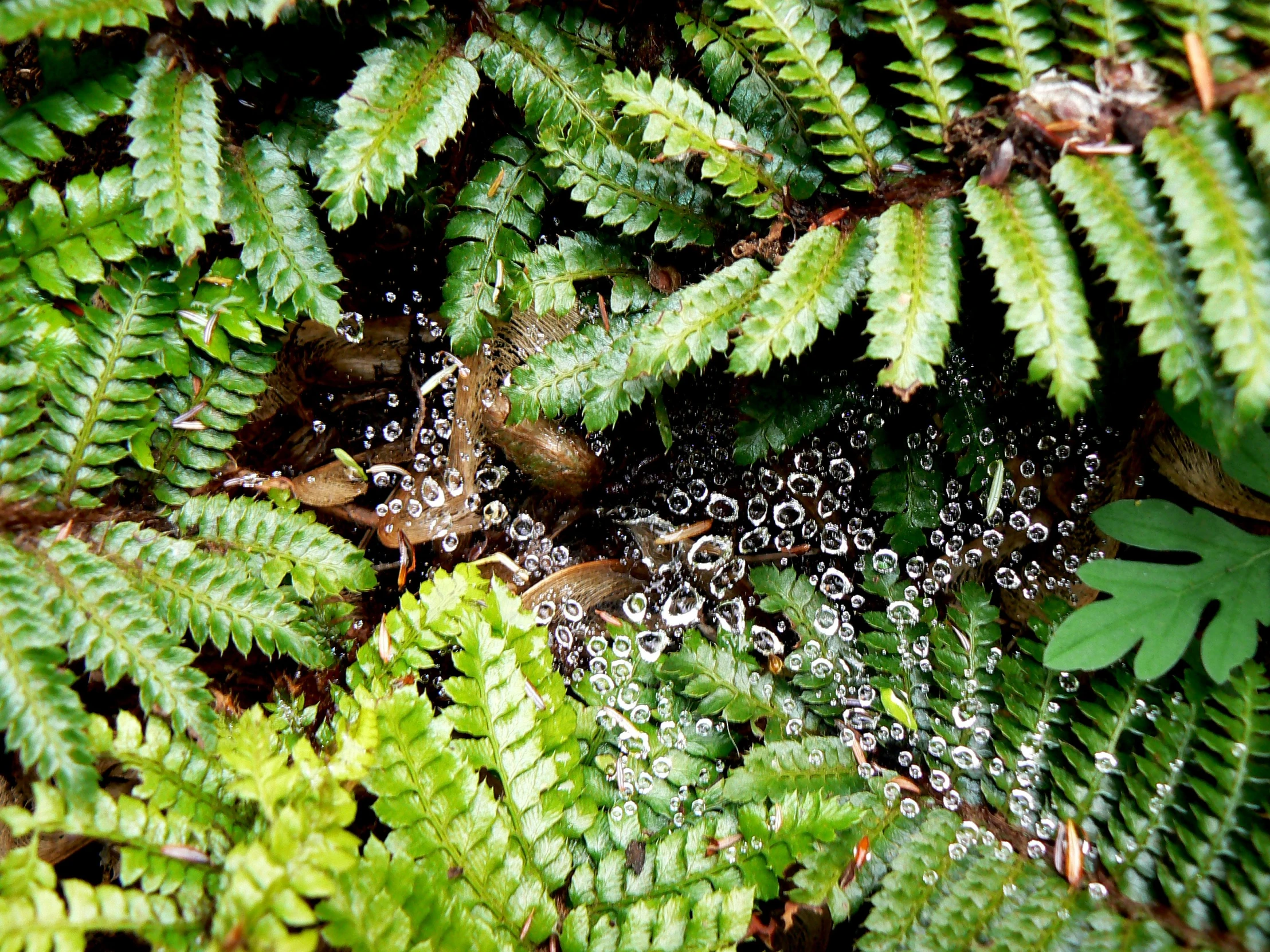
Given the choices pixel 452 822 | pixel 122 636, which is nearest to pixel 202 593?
pixel 122 636

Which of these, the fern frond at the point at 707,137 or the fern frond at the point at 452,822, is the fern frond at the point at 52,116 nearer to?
the fern frond at the point at 707,137

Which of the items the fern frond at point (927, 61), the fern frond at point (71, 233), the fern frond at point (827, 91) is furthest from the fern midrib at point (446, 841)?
the fern frond at point (927, 61)

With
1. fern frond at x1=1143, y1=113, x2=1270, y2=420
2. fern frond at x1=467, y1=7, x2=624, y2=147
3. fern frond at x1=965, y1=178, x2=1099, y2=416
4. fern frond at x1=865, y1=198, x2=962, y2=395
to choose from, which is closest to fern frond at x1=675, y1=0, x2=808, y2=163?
fern frond at x1=467, y1=7, x2=624, y2=147

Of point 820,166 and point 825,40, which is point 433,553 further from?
point 825,40

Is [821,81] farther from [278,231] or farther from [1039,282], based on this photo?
[278,231]

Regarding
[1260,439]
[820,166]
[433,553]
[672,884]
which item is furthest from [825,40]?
[672,884]

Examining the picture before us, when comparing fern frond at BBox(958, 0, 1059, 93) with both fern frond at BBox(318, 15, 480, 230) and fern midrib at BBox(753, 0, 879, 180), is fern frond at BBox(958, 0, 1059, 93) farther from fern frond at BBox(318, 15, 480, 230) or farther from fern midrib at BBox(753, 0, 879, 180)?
fern frond at BBox(318, 15, 480, 230)
